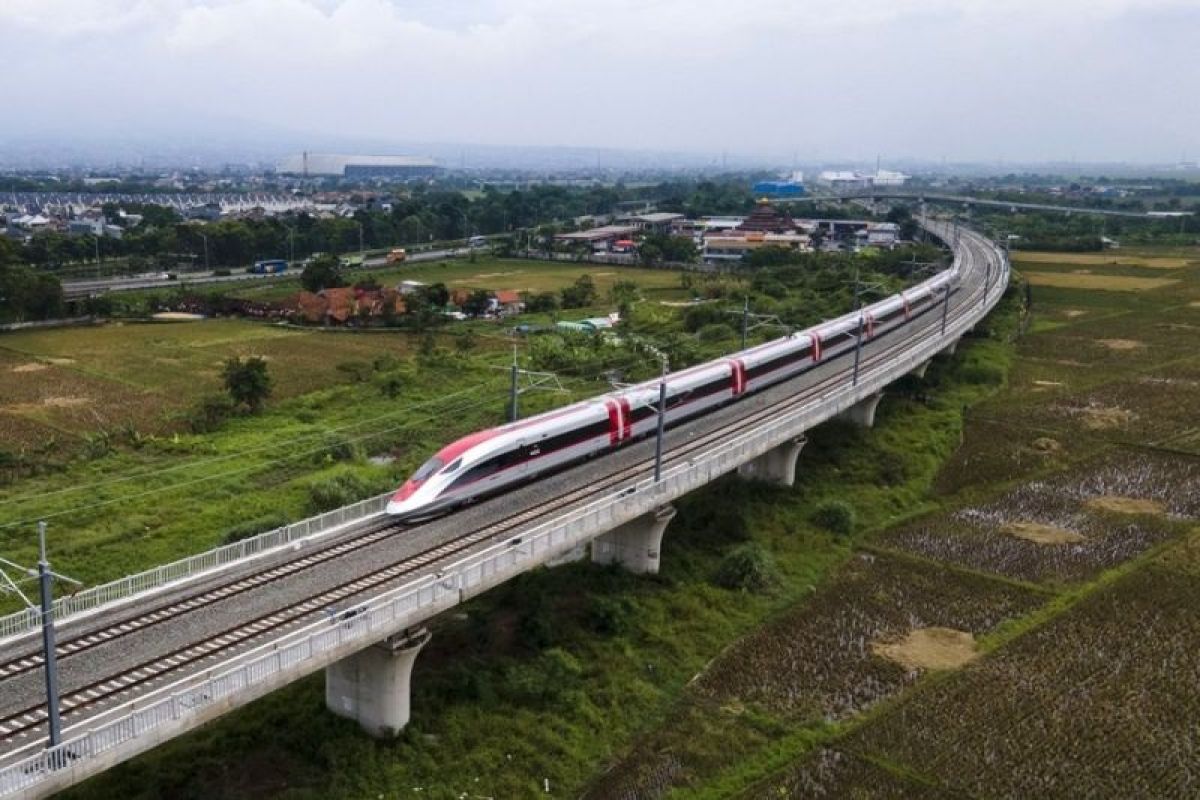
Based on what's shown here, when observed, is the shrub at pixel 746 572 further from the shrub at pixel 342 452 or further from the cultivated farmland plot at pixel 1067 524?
the shrub at pixel 342 452

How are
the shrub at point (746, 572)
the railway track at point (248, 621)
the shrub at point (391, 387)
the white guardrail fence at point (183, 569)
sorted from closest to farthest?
the railway track at point (248, 621), the white guardrail fence at point (183, 569), the shrub at point (746, 572), the shrub at point (391, 387)

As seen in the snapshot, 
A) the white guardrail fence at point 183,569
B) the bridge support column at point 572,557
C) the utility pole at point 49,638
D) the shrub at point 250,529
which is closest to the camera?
the utility pole at point 49,638

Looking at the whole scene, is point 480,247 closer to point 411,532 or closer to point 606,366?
point 606,366

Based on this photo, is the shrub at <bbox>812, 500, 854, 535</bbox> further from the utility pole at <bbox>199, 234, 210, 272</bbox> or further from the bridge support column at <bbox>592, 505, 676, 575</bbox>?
the utility pole at <bbox>199, 234, 210, 272</bbox>

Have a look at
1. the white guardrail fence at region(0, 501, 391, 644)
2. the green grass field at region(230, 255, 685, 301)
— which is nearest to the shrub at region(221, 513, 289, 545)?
the white guardrail fence at region(0, 501, 391, 644)

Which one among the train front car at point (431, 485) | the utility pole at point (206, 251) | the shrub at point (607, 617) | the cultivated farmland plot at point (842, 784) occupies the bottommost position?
the cultivated farmland plot at point (842, 784)

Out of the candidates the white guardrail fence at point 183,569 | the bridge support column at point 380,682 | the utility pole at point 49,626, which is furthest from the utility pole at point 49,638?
the bridge support column at point 380,682

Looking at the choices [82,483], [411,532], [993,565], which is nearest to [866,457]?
[993,565]
